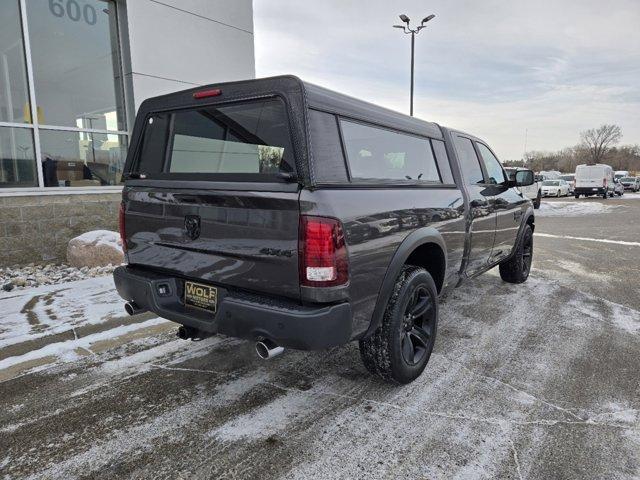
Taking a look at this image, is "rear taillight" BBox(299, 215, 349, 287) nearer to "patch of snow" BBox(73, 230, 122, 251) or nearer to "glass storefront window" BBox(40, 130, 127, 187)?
"patch of snow" BBox(73, 230, 122, 251)

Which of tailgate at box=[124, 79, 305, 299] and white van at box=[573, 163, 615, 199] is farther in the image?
white van at box=[573, 163, 615, 199]

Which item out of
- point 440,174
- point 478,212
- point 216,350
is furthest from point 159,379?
point 478,212

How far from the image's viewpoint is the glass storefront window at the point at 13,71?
20.4 ft

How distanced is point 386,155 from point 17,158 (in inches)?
232

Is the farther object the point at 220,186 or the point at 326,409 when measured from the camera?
the point at 326,409

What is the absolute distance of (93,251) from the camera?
6129 mm

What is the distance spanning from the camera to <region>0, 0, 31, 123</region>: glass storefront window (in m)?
6.23

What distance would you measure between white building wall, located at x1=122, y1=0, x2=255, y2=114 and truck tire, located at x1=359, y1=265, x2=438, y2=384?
20.7 feet

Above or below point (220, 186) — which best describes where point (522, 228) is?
below

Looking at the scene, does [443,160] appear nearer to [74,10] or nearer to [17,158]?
[17,158]

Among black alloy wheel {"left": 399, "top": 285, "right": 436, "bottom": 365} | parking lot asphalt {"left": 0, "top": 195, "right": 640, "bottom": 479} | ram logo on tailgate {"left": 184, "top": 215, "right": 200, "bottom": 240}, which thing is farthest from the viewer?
black alloy wheel {"left": 399, "top": 285, "right": 436, "bottom": 365}

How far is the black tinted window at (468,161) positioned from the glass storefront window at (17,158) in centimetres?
603

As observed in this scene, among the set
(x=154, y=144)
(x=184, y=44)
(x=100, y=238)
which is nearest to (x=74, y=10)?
(x=184, y=44)

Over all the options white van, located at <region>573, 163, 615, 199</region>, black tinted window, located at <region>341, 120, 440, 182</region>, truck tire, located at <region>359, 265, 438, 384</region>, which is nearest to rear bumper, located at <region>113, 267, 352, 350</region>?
truck tire, located at <region>359, 265, 438, 384</region>
